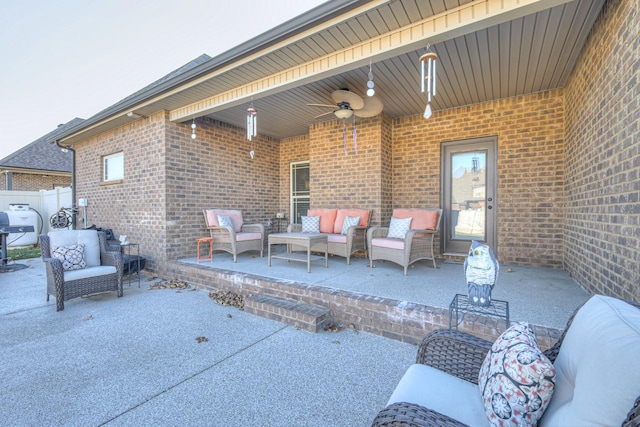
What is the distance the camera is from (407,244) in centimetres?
409

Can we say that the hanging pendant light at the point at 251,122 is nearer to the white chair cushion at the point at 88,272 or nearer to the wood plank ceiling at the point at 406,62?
the wood plank ceiling at the point at 406,62

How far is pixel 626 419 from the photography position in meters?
0.60

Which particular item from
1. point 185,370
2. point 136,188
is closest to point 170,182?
point 136,188

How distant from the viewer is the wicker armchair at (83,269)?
136 inches

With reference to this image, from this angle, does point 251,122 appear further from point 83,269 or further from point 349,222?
point 83,269

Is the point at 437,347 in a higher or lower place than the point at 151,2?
lower

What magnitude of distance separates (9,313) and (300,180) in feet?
18.0

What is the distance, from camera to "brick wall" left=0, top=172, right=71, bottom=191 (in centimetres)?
1168

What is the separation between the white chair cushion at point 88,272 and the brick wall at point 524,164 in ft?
17.5

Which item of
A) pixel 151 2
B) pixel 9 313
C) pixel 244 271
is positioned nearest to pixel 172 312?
pixel 244 271

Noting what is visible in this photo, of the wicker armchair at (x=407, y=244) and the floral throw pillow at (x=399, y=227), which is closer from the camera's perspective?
the wicker armchair at (x=407, y=244)

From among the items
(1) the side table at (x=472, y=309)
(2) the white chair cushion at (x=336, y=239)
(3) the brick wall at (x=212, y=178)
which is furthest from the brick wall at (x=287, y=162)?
(1) the side table at (x=472, y=309)

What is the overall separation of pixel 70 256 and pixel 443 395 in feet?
14.9

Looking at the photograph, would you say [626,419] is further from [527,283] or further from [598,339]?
[527,283]
